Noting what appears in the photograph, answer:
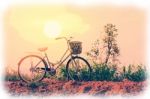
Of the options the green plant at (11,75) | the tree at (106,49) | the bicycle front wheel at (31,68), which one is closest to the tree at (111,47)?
the tree at (106,49)

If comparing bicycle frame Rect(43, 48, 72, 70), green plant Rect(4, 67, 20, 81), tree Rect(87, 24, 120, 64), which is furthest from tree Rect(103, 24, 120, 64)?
green plant Rect(4, 67, 20, 81)

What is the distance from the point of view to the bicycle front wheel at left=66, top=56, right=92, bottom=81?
138 inches

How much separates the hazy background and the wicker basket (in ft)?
0.13

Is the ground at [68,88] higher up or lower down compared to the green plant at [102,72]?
lower down

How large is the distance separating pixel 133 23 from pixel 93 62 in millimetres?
520

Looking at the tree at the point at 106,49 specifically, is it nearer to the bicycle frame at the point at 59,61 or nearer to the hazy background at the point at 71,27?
the hazy background at the point at 71,27

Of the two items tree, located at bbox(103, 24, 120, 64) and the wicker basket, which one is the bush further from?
the wicker basket

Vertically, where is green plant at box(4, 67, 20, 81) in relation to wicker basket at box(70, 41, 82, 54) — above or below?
below

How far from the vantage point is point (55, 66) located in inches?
139

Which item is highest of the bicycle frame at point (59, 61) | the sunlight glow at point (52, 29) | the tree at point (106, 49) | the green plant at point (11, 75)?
the sunlight glow at point (52, 29)

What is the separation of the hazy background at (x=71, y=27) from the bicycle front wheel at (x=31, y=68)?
0.06m

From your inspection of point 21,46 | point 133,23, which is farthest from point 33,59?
point 133,23

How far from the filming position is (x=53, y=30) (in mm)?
3473

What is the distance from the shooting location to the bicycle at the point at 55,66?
11.4ft
